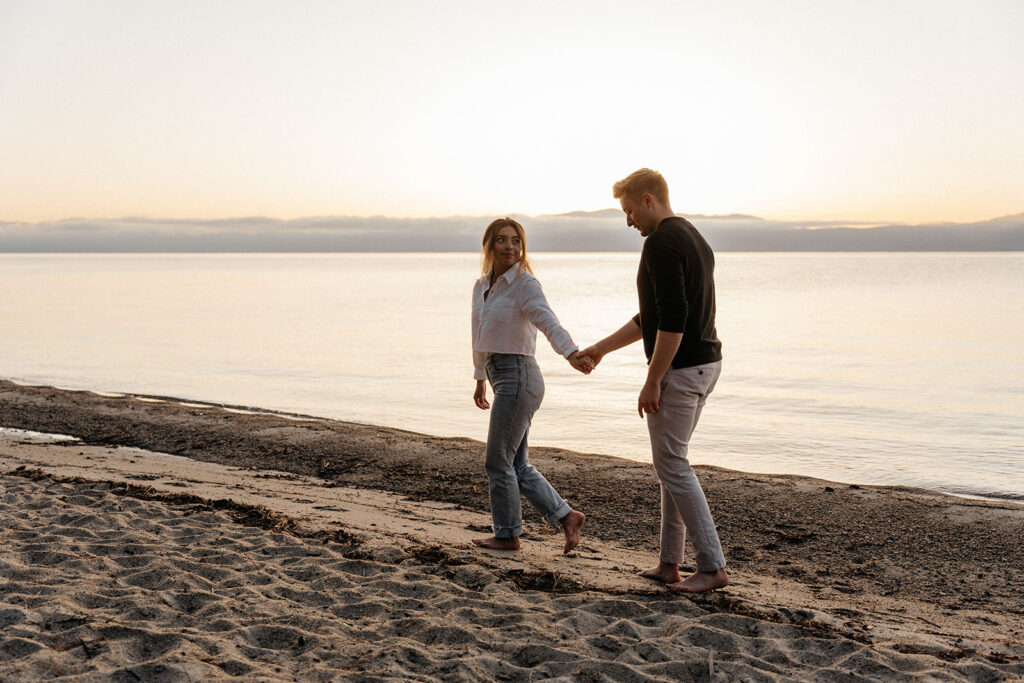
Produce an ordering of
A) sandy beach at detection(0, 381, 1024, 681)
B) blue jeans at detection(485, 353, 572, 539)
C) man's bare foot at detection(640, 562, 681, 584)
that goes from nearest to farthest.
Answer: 1. sandy beach at detection(0, 381, 1024, 681)
2. man's bare foot at detection(640, 562, 681, 584)
3. blue jeans at detection(485, 353, 572, 539)

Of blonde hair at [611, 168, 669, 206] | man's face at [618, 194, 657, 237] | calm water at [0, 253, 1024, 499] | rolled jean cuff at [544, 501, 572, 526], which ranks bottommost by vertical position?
calm water at [0, 253, 1024, 499]

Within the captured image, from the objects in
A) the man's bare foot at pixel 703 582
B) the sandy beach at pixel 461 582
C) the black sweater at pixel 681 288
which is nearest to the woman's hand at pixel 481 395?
the sandy beach at pixel 461 582

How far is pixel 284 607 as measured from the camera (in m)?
4.27

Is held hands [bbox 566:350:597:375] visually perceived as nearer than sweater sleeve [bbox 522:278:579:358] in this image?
No

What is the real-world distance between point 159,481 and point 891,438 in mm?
10840

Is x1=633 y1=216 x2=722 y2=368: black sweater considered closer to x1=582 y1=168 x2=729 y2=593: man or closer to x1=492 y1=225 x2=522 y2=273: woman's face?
x1=582 y1=168 x2=729 y2=593: man

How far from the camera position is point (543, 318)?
4934 mm

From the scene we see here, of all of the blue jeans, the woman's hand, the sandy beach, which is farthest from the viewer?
the woman's hand

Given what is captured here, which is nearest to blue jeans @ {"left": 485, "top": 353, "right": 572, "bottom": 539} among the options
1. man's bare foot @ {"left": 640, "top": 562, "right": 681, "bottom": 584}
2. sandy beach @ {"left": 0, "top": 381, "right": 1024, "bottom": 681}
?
sandy beach @ {"left": 0, "top": 381, "right": 1024, "bottom": 681}

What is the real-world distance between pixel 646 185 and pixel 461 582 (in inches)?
99.8

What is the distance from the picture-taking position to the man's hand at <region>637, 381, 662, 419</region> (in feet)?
14.1

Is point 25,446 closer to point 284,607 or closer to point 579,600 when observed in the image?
point 284,607

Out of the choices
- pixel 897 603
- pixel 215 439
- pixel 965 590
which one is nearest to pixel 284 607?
pixel 897 603

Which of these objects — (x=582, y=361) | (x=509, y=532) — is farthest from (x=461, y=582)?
(x=582, y=361)
